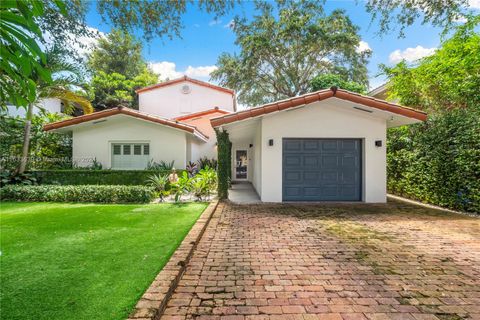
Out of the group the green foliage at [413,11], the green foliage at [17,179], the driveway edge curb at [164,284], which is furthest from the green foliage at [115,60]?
the driveway edge curb at [164,284]

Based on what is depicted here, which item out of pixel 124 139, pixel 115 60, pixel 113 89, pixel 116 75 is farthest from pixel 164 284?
pixel 115 60

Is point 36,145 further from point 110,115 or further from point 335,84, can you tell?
point 335,84

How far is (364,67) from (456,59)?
21293 millimetres

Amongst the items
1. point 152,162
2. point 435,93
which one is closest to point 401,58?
point 435,93

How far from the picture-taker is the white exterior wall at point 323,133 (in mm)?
9945

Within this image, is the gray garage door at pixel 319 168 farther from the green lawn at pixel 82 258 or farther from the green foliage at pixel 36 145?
the green foliage at pixel 36 145

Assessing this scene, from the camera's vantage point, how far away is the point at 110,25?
214 inches

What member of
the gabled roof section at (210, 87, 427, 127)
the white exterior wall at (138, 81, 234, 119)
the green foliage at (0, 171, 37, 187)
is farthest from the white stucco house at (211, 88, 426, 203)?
the white exterior wall at (138, 81, 234, 119)

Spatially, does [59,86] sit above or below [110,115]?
above

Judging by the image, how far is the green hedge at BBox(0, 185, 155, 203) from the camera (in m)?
9.73

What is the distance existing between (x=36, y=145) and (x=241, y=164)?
13.3 meters

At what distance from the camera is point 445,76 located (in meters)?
9.66

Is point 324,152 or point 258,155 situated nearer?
point 324,152

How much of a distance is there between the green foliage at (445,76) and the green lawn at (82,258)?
10.2m
